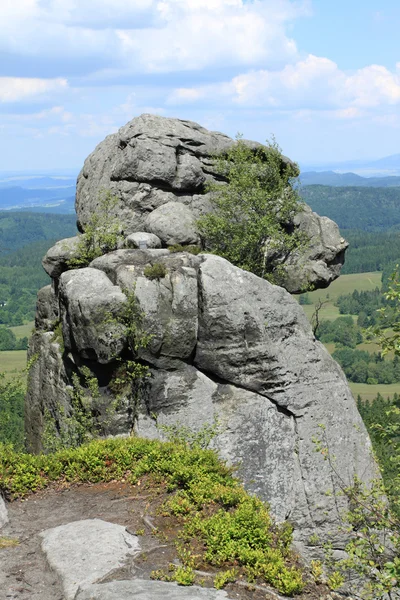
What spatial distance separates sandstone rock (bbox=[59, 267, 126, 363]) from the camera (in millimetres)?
22953

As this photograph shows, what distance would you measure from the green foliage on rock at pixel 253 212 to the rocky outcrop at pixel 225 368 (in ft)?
12.4

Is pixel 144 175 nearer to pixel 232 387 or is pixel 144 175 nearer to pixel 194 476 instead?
pixel 232 387

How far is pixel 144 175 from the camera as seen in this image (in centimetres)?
3084

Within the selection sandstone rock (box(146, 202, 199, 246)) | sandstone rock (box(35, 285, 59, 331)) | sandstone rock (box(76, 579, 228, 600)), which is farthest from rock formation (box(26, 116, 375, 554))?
sandstone rock (box(76, 579, 228, 600))

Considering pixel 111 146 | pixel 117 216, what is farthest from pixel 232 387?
pixel 111 146

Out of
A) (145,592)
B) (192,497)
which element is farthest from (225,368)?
(145,592)

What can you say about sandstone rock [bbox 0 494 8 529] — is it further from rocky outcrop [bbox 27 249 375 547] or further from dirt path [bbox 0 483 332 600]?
rocky outcrop [bbox 27 249 375 547]

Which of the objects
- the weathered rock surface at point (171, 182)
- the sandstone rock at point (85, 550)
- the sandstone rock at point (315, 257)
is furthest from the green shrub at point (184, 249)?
the sandstone rock at point (85, 550)

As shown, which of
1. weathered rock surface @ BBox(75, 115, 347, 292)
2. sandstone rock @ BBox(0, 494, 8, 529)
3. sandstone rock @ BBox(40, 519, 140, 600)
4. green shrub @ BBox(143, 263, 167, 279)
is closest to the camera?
sandstone rock @ BBox(40, 519, 140, 600)

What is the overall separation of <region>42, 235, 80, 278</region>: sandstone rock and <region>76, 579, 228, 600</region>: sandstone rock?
63.1ft

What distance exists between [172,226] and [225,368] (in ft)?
25.1

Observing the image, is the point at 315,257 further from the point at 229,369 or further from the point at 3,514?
the point at 3,514

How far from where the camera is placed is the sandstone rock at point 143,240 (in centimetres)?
2666

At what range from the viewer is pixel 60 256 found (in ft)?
93.0
